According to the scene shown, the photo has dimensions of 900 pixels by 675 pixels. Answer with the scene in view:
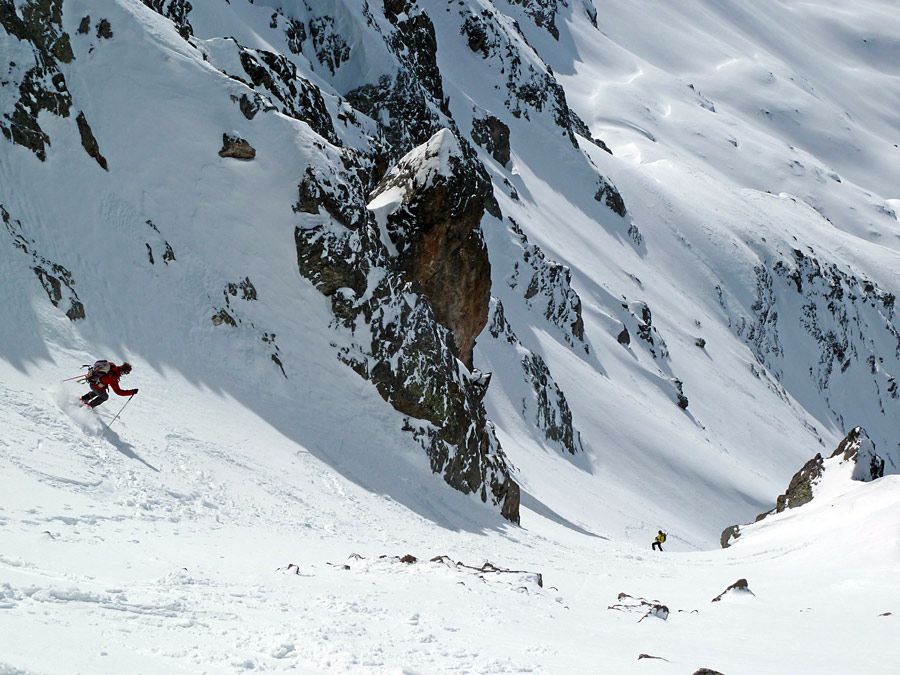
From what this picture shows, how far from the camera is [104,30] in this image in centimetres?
2648

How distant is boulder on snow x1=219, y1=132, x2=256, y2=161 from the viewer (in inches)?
1055

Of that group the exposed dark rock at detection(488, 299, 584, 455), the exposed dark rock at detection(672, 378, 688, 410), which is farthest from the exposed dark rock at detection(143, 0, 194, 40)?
the exposed dark rock at detection(672, 378, 688, 410)

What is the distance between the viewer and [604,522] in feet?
125

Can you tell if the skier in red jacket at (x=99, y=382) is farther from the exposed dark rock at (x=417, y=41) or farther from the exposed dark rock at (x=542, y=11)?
the exposed dark rock at (x=542, y=11)

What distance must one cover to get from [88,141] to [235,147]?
4.42m

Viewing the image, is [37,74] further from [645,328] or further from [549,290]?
[645,328]

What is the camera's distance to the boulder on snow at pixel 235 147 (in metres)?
26.8

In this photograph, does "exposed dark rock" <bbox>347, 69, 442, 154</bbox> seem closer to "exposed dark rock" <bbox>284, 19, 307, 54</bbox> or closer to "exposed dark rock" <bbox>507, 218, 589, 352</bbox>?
"exposed dark rock" <bbox>284, 19, 307, 54</bbox>

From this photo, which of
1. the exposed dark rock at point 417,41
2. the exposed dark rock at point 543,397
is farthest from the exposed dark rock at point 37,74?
the exposed dark rock at point 417,41

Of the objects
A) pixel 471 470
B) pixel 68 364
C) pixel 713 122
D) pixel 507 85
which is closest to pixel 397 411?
pixel 471 470

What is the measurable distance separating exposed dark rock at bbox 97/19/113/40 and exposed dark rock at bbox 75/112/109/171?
3.73 metres

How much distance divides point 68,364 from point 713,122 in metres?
156

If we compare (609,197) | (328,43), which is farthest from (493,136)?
(328,43)

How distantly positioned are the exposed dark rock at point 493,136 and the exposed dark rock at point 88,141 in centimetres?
5770
